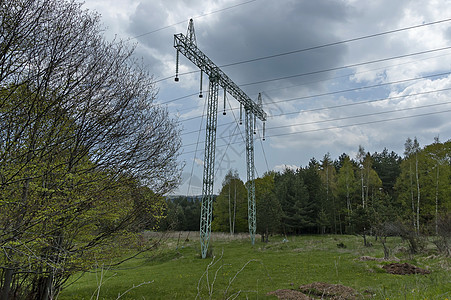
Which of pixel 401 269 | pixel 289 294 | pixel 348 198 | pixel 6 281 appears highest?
pixel 348 198

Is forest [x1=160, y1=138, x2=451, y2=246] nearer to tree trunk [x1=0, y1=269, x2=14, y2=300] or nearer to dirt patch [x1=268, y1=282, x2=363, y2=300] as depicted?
dirt patch [x1=268, y1=282, x2=363, y2=300]

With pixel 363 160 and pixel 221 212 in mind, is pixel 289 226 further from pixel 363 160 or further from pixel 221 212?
pixel 363 160

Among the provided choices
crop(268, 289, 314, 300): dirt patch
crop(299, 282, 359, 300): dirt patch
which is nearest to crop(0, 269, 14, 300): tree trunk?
crop(268, 289, 314, 300): dirt patch

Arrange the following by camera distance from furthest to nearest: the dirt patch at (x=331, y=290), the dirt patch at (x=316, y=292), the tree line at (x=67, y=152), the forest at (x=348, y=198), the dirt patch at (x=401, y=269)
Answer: the forest at (x=348, y=198)
the dirt patch at (x=401, y=269)
the dirt patch at (x=316, y=292)
the dirt patch at (x=331, y=290)
the tree line at (x=67, y=152)

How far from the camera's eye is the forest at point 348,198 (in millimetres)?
31406

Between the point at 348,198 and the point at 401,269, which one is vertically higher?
the point at 348,198

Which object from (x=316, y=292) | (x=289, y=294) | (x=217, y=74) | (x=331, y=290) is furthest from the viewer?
(x=217, y=74)

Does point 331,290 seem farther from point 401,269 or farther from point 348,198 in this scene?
point 348,198

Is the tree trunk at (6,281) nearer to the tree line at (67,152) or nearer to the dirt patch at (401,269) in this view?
the tree line at (67,152)

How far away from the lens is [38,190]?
638 centimetres

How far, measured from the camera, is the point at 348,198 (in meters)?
43.7

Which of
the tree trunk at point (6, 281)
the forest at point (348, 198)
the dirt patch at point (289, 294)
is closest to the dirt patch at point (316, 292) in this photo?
the dirt patch at point (289, 294)

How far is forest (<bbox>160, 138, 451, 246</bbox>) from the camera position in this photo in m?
31.4

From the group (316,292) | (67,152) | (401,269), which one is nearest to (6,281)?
(67,152)
